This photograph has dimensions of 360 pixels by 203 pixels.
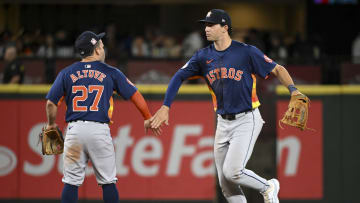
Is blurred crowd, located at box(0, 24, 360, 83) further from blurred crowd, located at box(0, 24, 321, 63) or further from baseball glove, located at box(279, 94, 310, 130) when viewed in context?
baseball glove, located at box(279, 94, 310, 130)

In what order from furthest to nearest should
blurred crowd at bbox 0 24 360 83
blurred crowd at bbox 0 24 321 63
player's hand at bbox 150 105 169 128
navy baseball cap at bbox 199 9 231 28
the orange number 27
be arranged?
1. blurred crowd at bbox 0 24 321 63
2. blurred crowd at bbox 0 24 360 83
3. navy baseball cap at bbox 199 9 231 28
4. player's hand at bbox 150 105 169 128
5. the orange number 27

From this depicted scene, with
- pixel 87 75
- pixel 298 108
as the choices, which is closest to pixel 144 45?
pixel 87 75

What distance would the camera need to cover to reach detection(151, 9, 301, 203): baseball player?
6.68 meters

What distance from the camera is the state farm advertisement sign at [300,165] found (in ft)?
31.9

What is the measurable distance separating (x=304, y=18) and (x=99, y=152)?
13.9 meters

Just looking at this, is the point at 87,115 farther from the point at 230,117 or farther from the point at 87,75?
the point at 230,117

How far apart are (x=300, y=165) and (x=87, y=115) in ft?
13.7

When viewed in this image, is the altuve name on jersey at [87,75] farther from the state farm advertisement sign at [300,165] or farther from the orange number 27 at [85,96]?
the state farm advertisement sign at [300,165]

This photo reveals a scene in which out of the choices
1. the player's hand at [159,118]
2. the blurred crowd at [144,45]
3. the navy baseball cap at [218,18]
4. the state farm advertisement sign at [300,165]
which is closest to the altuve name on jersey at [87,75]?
the player's hand at [159,118]

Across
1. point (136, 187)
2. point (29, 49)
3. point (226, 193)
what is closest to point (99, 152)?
point (226, 193)

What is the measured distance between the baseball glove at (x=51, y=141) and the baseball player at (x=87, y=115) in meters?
0.28

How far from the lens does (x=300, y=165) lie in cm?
974

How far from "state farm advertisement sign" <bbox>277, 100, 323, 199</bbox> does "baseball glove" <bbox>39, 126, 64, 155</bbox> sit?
3787mm

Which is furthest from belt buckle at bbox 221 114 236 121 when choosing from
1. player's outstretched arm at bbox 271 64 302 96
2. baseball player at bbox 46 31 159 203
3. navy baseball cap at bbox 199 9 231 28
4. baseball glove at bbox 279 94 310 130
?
baseball player at bbox 46 31 159 203
